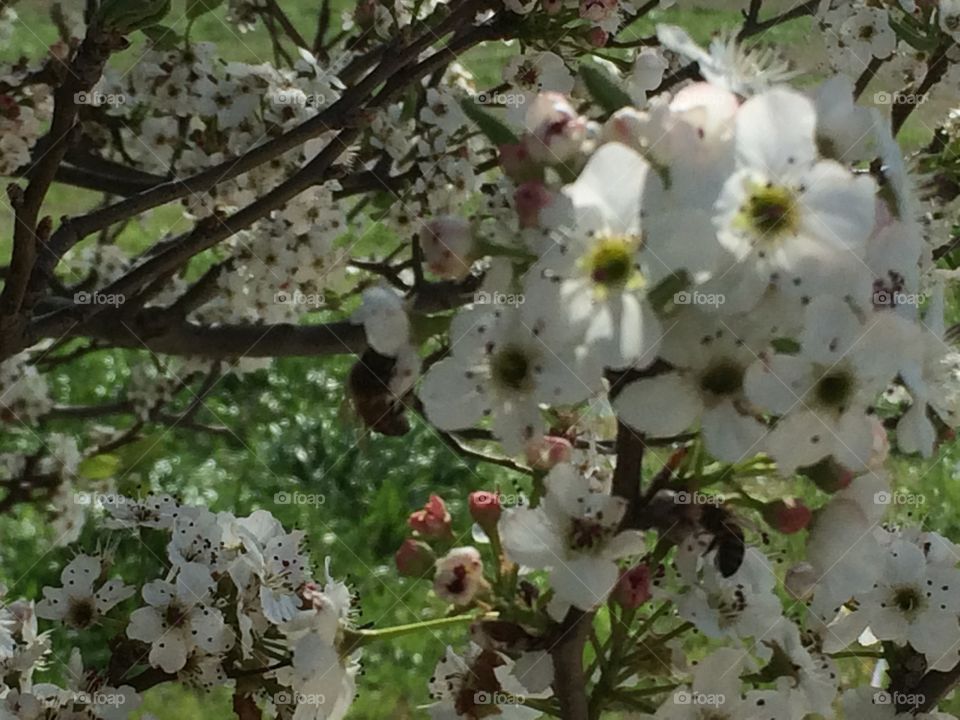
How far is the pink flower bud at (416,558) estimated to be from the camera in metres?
0.67

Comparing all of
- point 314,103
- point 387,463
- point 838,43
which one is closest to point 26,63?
point 314,103

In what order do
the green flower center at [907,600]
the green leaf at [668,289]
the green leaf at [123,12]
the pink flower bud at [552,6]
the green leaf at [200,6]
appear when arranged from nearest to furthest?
the green leaf at [668,289]
the green flower center at [907,600]
the green leaf at [123,12]
the pink flower bud at [552,6]
the green leaf at [200,6]

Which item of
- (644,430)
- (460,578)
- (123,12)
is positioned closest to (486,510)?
(460,578)

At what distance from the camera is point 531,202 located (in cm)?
53

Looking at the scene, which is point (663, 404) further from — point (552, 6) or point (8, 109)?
point (8, 109)

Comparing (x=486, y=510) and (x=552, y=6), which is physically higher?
(x=552, y=6)

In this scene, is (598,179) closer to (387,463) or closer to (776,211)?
(776,211)

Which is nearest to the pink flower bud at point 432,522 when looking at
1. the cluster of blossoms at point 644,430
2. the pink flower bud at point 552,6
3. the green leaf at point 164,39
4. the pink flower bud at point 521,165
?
the cluster of blossoms at point 644,430

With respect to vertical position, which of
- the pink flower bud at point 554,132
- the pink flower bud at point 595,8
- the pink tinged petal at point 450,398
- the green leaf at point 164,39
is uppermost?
the pink flower bud at point 554,132

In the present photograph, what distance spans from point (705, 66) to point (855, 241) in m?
0.13

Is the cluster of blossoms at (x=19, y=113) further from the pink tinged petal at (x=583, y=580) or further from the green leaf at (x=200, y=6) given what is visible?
the pink tinged petal at (x=583, y=580)

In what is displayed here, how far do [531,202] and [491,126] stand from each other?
9cm

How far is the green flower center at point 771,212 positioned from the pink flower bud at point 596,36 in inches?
26.4

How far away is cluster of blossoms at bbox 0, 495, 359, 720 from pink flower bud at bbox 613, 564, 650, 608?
17cm
